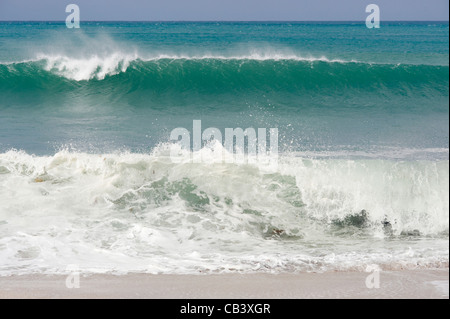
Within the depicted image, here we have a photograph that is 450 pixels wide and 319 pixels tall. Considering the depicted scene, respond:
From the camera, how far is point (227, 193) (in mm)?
6906

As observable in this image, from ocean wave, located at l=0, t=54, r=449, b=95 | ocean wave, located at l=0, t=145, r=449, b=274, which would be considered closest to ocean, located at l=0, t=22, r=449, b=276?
ocean wave, located at l=0, t=145, r=449, b=274

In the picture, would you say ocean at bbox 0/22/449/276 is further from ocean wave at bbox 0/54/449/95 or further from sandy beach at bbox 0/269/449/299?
ocean wave at bbox 0/54/449/95

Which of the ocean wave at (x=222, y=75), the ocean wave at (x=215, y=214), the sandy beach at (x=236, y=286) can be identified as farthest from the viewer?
the ocean wave at (x=222, y=75)

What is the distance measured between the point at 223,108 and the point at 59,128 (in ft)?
13.5

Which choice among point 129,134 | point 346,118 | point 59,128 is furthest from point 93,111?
point 346,118

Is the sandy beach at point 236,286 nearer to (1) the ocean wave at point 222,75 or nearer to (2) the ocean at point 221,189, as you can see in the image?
(2) the ocean at point 221,189

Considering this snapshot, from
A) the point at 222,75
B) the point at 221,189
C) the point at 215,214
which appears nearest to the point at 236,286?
the point at 215,214

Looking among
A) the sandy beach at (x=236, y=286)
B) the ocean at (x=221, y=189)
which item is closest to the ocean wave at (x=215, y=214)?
the ocean at (x=221, y=189)

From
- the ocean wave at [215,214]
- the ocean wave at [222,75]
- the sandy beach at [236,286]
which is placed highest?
the ocean wave at [222,75]

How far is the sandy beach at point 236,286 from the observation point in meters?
4.03

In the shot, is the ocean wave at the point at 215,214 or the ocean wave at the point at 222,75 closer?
the ocean wave at the point at 215,214

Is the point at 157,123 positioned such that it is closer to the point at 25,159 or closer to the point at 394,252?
the point at 25,159

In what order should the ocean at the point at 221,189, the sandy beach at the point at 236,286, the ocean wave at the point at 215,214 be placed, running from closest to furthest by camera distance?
the sandy beach at the point at 236,286 < the ocean wave at the point at 215,214 < the ocean at the point at 221,189

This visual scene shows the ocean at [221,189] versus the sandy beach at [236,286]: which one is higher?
the ocean at [221,189]
